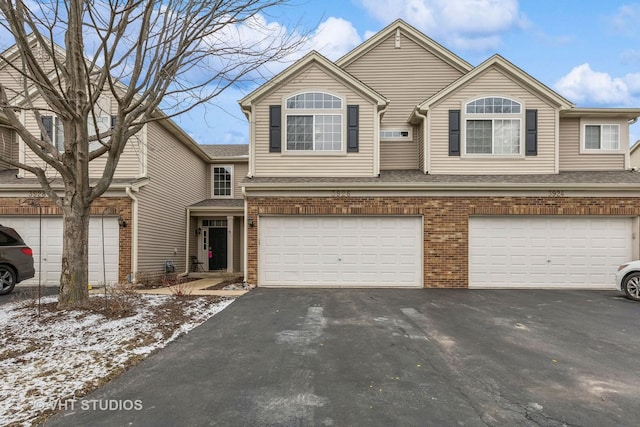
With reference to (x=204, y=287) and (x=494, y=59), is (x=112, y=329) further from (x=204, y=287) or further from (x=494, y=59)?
(x=494, y=59)

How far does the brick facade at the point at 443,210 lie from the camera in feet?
33.5

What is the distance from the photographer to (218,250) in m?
16.0

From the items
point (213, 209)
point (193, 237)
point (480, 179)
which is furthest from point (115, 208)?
point (480, 179)

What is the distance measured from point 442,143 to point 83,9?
10085mm

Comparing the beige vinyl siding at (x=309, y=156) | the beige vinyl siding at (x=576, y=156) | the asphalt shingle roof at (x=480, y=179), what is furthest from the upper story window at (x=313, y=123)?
the beige vinyl siding at (x=576, y=156)

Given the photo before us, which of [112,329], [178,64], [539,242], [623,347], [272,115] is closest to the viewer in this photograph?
[623,347]

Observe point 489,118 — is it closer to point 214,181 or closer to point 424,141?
point 424,141

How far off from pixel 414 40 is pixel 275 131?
726 cm

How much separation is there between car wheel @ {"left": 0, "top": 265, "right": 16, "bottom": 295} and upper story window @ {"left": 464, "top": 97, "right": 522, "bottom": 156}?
45.4ft

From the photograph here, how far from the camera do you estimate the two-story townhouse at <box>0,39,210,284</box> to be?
35.2 feet

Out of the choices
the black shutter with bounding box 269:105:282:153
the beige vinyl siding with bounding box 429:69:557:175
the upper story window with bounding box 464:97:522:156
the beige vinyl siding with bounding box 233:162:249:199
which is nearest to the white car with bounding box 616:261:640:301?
the beige vinyl siding with bounding box 429:69:557:175

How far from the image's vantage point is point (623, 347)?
5172 mm

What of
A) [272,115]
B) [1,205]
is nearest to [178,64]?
[272,115]

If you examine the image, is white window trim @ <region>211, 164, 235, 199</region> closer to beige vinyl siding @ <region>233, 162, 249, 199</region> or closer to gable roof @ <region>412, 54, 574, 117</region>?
beige vinyl siding @ <region>233, 162, 249, 199</region>
